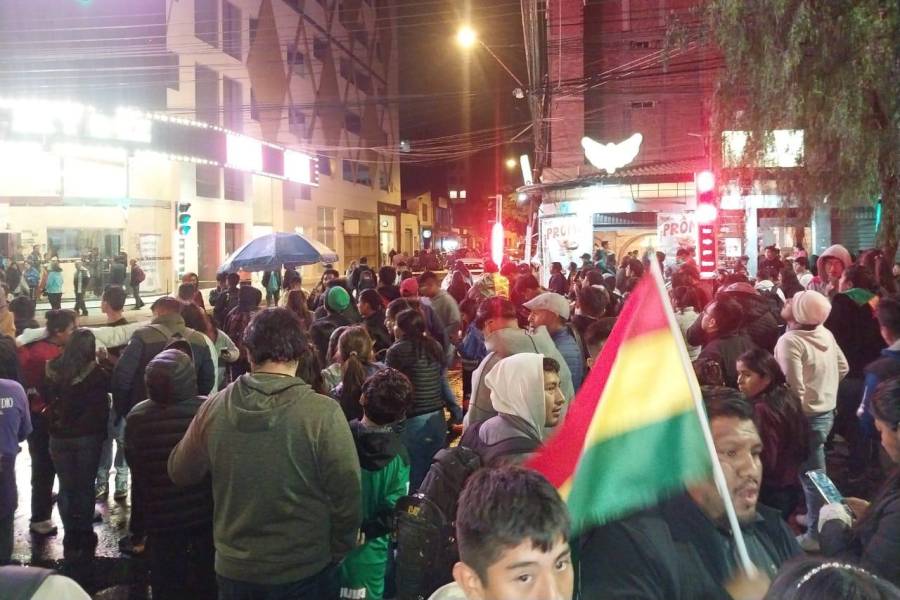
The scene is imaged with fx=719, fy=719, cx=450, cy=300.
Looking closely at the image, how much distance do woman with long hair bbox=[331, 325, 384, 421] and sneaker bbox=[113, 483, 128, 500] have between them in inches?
128

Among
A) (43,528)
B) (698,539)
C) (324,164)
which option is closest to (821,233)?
(43,528)

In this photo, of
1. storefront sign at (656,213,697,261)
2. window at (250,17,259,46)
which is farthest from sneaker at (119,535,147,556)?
window at (250,17,259,46)

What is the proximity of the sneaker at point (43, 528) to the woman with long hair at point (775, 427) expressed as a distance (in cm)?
576

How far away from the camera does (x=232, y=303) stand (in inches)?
430

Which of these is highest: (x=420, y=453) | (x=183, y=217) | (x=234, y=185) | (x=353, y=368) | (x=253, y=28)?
(x=253, y=28)

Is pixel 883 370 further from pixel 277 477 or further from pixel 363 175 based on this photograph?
pixel 363 175

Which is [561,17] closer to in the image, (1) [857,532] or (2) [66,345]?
(2) [66,345]

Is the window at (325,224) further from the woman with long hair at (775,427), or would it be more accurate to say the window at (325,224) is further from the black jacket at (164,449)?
the woman with long hair at (775,427)

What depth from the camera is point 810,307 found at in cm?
557

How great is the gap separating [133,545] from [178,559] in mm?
2292

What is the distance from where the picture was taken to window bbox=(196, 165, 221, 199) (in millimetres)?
28188

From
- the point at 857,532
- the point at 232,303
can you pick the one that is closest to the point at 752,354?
the point at 857,532

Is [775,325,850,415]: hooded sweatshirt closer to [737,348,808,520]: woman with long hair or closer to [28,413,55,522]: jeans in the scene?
[737,348,808,520]: woman with long hair

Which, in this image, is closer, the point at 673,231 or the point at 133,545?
the point at 133,545
